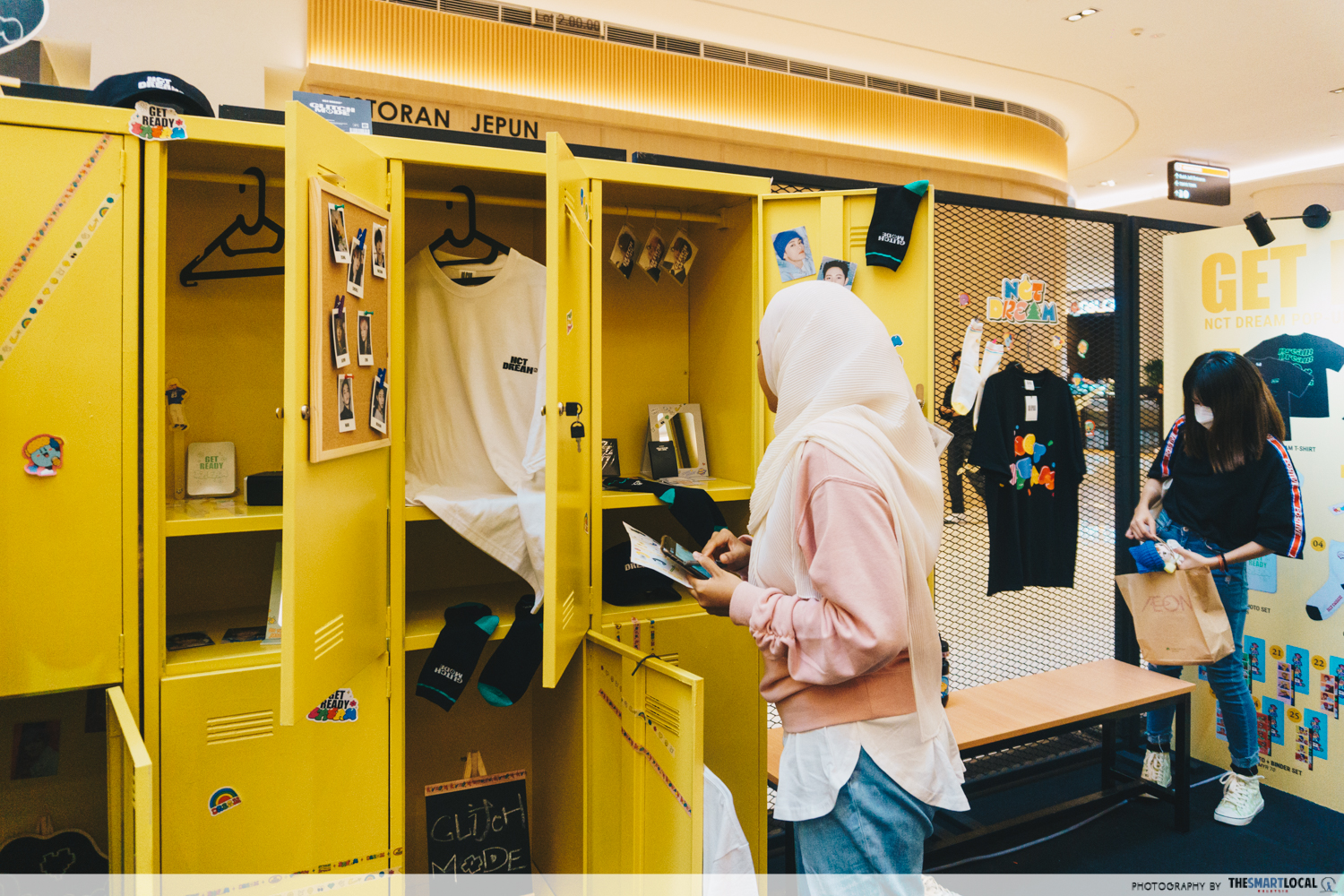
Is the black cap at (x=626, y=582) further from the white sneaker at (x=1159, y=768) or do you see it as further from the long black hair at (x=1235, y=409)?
the white sneaker at (x=1159, y=768)

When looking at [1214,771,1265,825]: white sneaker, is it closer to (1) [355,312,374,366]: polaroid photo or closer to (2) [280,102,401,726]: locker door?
(2) [280,102,401,726]: locker door

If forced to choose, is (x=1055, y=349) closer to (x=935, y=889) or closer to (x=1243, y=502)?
(x=1243, y=502)

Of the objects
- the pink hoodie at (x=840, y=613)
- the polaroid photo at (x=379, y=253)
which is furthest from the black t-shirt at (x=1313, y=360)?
the polaroid photo at (x=379, y=253)

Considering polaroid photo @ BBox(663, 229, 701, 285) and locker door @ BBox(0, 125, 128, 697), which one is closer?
locker door @ BBox(0, 125, 128, 697)

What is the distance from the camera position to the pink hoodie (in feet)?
4.09

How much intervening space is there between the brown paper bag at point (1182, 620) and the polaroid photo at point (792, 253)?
5.53 feet

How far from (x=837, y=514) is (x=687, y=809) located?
0.73m

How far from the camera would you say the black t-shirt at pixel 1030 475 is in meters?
3.21

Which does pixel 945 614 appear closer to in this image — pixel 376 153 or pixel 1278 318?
pixel 1278 318

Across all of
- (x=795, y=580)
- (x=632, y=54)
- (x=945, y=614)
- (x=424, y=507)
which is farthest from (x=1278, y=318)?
(x=632, y=54)

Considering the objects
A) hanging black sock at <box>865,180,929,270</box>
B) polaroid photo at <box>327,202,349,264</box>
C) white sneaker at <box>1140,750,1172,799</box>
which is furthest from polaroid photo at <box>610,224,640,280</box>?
white sneaker at <box>1140,750,1172,799</box>

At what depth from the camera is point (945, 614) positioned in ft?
16.6

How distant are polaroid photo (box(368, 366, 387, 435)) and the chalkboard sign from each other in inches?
48.2

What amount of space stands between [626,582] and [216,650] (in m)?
1.03
